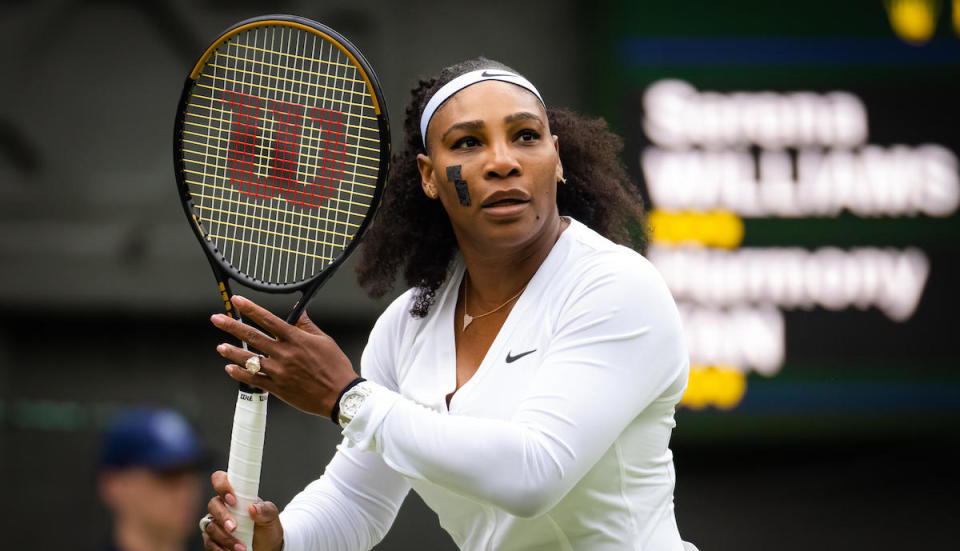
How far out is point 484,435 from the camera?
212 centimetres

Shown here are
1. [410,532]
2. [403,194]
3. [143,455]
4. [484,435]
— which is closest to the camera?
[484,435]

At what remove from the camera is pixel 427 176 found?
2594 millimetres

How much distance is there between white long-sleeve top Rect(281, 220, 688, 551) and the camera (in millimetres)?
2123

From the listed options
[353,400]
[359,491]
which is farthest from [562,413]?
[359,491]

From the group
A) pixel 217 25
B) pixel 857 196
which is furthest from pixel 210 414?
pixel 857 196

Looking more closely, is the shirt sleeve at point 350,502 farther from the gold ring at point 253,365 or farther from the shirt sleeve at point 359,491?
the gold ring at point 253,365

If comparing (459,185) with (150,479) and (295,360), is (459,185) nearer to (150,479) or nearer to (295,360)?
(295,360)

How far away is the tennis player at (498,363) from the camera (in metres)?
2.15

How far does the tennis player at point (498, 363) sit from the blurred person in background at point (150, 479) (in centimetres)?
50

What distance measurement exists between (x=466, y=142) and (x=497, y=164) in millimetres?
102

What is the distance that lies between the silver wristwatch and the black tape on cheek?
40cm

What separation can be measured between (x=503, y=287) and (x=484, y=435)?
0.44 m

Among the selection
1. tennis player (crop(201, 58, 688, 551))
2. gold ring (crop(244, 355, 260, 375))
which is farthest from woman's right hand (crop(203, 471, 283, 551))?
gold ring (crop(244, 355, 260, 375))

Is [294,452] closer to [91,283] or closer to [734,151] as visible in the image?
[91,283]
